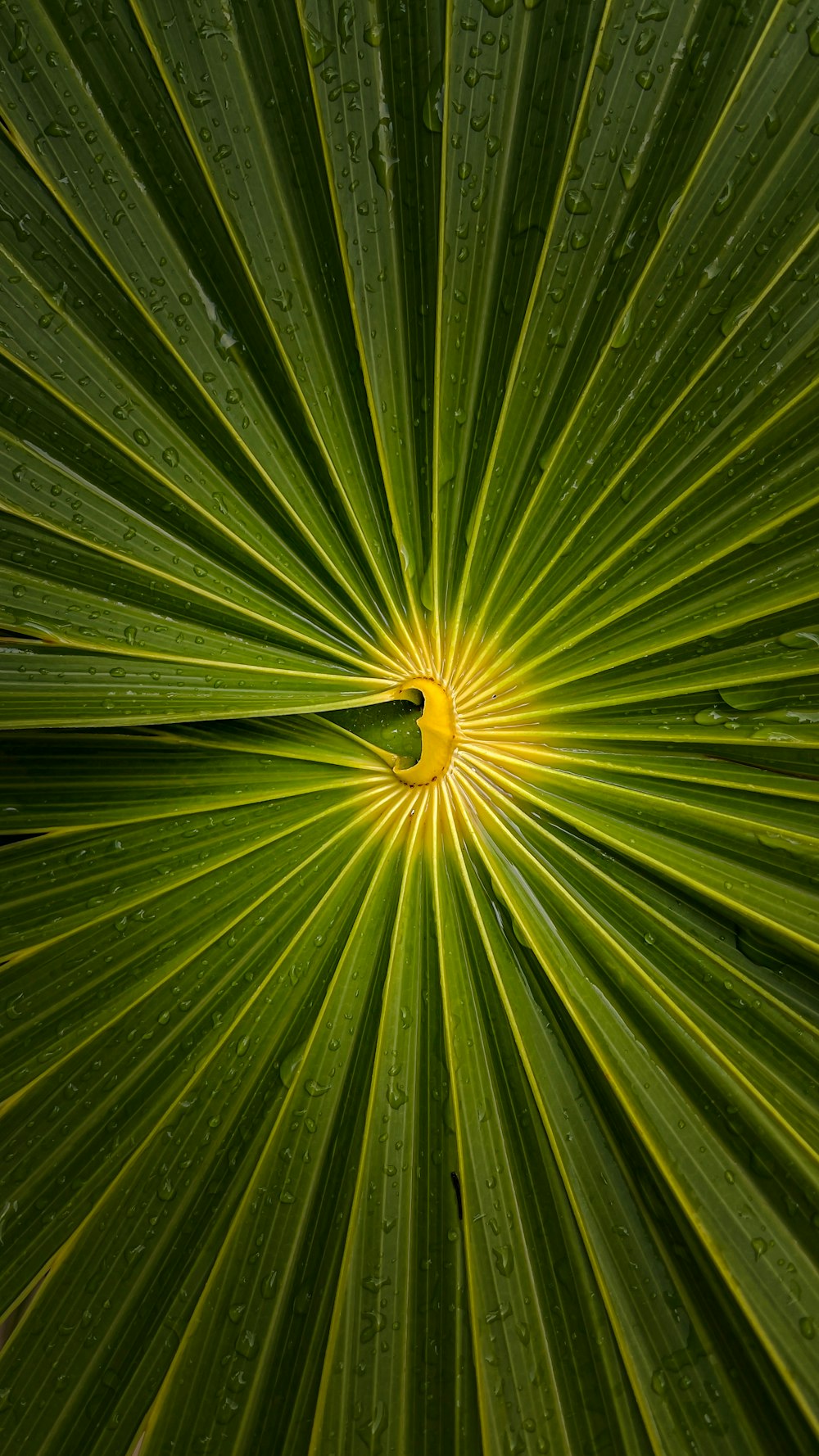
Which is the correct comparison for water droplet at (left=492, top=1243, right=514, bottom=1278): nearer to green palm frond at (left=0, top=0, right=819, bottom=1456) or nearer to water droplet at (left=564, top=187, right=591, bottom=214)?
green palm frond at (left=0, top=0, right=819, bottom=1456)

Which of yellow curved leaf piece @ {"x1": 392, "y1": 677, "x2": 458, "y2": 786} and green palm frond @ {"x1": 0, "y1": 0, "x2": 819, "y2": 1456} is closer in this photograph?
green palm frond @ {"x1": 0, "y1": 0, "x2": 819, "y2": 1456}

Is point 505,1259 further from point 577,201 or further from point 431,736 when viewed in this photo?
point 577,201

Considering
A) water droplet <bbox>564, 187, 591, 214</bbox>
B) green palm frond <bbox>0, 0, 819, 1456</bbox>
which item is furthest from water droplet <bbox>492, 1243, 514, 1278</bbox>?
water droplet <bbox>564, 187, 591, 214</bbox>

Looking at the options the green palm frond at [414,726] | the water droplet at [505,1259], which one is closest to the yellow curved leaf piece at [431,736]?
the green palm frond at [414,726]

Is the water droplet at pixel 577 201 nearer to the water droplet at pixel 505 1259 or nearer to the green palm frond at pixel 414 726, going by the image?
the green palm frond at pixel 414 726

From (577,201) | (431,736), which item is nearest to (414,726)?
(431,736)

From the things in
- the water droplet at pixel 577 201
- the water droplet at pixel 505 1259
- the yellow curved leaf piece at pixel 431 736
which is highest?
the water droplet at pixel 577 201

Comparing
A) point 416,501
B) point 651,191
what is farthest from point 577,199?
point 416,501

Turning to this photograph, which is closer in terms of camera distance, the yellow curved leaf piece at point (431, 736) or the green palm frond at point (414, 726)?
the green palm frond at point (414, 726)
